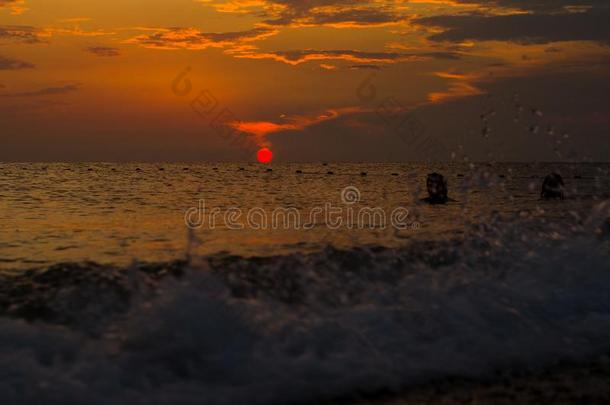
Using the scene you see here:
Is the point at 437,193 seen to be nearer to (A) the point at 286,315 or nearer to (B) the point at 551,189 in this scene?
(B) the point at 551,189

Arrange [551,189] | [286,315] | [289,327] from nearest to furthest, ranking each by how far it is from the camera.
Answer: [289,327] < [286,315] < [551,189]

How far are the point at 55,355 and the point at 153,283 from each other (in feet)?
15.5

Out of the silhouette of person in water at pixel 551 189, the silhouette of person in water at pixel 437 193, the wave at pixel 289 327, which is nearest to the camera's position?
the wave at pixel 289 327

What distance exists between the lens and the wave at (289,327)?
6746 millimetres

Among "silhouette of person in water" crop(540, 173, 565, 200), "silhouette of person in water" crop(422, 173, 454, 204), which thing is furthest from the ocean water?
"silhouette of person in water" crop(540, 173, 565, 200)

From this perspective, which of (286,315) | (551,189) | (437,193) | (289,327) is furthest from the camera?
(551,189)

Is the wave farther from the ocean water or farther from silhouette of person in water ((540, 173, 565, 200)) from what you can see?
silhouette of person in water ((540, 173, 565, 200))

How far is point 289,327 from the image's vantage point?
8344 millimetres

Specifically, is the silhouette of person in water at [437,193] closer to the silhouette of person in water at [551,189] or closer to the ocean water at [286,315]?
the silhouette of person in water at [551,189]

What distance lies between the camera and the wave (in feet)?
22.1

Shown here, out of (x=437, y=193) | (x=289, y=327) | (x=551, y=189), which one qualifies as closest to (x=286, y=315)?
(x=289, y=327)

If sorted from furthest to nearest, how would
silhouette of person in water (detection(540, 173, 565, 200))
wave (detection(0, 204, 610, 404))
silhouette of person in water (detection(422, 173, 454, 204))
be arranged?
silhouette of person in water (detection(540, 173, 565, 200)), silhouette of person in water (detection(422, 173, 454, 204)), wave (detection(0, 204, 610, 404))

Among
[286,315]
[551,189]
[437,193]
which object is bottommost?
[551,189]

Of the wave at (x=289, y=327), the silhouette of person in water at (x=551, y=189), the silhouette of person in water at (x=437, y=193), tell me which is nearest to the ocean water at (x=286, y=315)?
the wave at (x=289, y=327)
